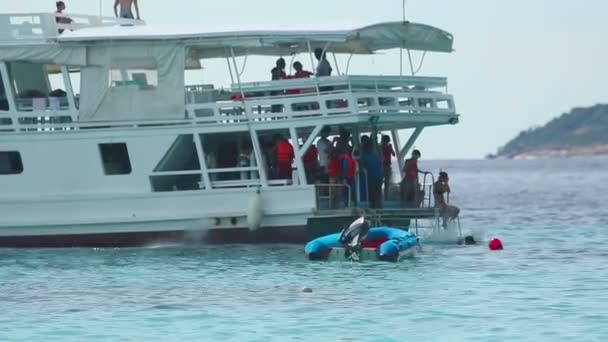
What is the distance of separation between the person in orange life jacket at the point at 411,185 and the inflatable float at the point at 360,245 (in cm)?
250

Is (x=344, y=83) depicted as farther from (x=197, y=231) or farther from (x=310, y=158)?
(x=197, y=231)

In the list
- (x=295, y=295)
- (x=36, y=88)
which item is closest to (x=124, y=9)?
(x=36, y=88)

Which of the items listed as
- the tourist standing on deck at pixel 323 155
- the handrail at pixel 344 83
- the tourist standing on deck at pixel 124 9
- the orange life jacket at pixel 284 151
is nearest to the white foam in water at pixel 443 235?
the tourist standing on deck at pixel 323 155

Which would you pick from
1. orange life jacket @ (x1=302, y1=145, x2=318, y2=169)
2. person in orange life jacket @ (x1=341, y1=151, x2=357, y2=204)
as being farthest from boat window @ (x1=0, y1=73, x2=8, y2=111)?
person in orange life jacket @ (x1=341, y1=151, x2=357, y2=204)

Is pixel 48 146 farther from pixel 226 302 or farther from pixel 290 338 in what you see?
pixel 290 338

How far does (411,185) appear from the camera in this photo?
35406mm

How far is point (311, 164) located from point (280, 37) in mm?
2719

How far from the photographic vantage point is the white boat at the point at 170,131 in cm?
3378

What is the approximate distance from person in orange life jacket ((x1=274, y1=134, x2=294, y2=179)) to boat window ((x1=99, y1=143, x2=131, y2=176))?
3.14 m

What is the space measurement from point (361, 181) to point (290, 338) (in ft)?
34.6

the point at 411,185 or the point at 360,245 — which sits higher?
the point at 411,185

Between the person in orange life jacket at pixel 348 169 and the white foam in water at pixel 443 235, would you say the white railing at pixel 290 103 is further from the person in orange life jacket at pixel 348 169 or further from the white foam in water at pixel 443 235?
the white foam in water at pixel 443 235

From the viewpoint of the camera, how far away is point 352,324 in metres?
25.2

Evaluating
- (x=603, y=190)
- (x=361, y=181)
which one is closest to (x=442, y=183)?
(x=361, y=181)
